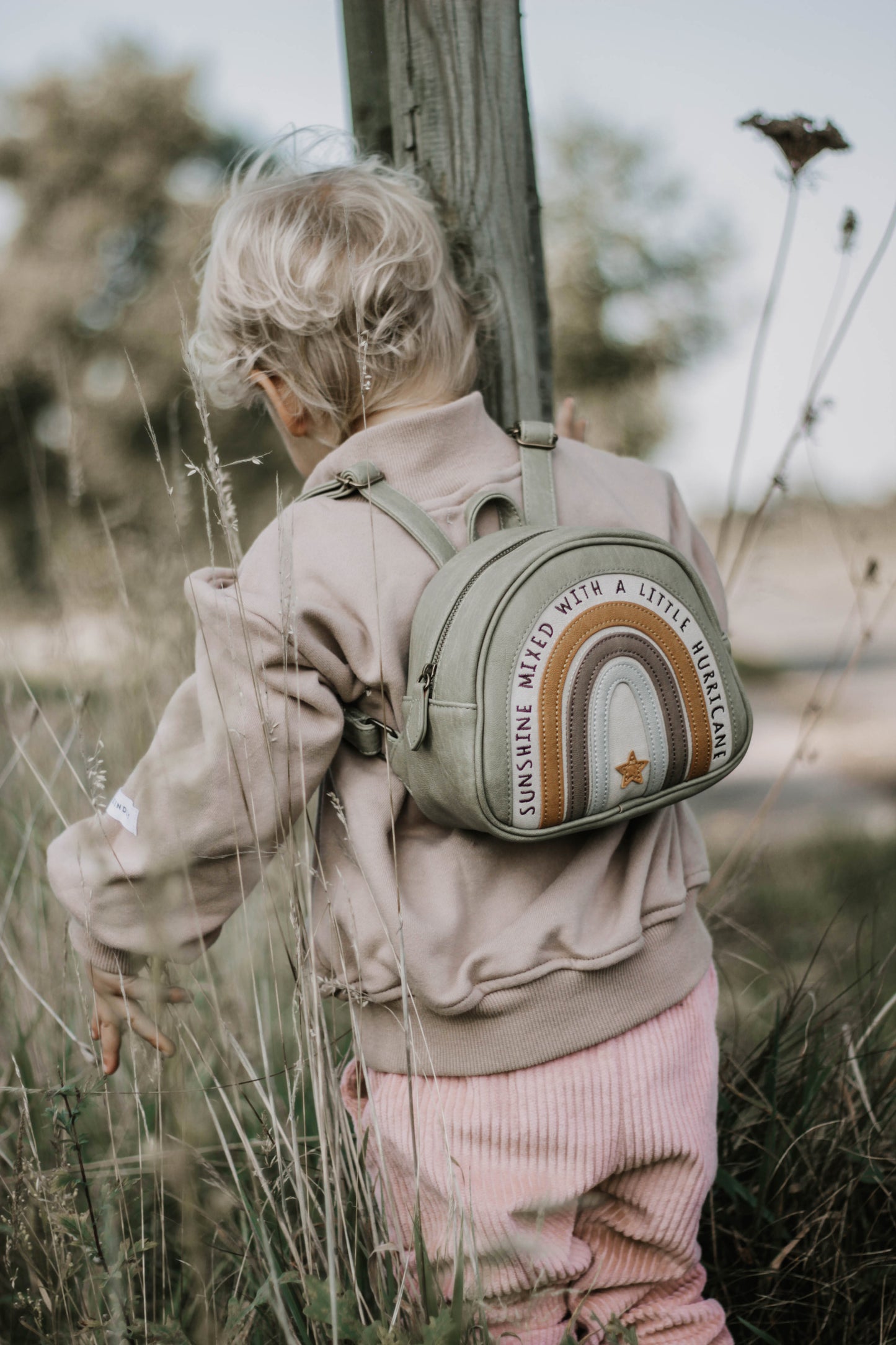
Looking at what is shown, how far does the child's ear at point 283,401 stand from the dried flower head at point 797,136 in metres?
0.83

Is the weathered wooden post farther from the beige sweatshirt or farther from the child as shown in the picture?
the beige sweatshirt

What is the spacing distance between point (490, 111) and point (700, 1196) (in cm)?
169

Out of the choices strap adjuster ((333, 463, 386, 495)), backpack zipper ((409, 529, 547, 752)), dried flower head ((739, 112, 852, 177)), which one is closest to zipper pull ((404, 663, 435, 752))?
backpack zipper ((409, 529, 547, 752))

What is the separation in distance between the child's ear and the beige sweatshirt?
5.9 inches

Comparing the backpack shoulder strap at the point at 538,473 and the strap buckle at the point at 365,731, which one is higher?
the backpack shoulder strap at the point at 538,473

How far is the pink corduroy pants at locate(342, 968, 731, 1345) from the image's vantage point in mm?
1308

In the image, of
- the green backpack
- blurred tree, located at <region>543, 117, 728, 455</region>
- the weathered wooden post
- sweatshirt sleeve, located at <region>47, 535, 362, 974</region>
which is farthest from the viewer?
blurred tree, located at <region>543, 117, 728, 455</region>

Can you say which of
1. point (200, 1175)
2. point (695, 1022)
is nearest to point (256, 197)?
point (695, 1022)

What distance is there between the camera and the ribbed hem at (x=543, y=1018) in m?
1.30

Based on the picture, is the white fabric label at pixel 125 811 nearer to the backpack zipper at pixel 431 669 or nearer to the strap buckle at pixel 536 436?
the backpack zipper at pixel 431 669

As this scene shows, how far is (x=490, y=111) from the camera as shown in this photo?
1.72 meters

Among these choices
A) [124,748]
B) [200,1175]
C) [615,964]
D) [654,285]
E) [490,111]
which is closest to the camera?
[615,964]

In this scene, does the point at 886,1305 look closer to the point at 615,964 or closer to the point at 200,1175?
the point at 615,964

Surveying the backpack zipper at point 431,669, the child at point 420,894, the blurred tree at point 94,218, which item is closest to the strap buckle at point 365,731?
the child at point 420,894
